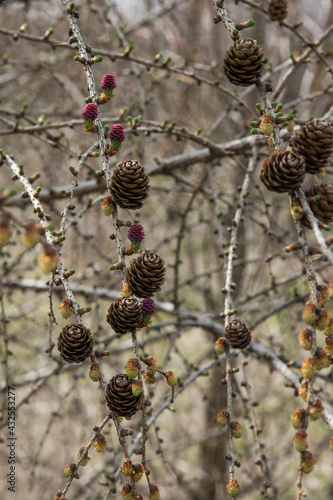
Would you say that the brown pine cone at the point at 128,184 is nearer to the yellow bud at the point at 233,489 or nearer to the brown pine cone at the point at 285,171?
the brown pine cone at the point at 285,171

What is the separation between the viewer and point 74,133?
3.79 metres

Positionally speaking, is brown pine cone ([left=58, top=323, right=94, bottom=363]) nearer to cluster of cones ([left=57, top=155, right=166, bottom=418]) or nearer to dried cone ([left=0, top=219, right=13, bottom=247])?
cluster of cones ([left=57, top=155, right=166, bottom=418])

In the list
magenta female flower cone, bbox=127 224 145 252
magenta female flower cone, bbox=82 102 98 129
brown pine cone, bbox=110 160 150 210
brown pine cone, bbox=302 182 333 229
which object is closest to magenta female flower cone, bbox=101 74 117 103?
magenta female flower cone, bbox=82 102 98 129

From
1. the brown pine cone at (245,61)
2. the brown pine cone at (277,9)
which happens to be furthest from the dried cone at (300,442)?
the brown pine cone at (277,9)

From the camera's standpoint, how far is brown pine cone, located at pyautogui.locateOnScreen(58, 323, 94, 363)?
1.05 m

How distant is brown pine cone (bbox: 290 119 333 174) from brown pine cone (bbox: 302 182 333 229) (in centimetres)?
6

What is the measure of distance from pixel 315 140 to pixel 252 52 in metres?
0.27

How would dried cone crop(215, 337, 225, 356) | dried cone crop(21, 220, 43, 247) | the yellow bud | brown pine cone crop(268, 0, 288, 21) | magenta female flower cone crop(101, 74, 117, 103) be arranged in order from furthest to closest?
brown pine cone crop(268, 0, 288, 21) → dried cone crop(215, 337, 225, 356) → magenta female flower cone crop(101, 74, 117, 103) → the yellow bud → dried cone crop(21, 220, 43, 247)

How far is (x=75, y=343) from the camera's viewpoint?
1.05 m

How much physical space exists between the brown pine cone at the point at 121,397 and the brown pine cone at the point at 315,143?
702 millimetres

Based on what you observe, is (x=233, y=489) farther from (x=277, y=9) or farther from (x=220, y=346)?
(x=277, y=9)

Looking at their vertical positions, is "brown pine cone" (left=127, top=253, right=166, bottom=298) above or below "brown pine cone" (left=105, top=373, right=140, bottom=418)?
above

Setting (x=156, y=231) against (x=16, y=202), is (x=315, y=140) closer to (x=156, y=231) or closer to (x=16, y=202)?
(x=16, y=202)

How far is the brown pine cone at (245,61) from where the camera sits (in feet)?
3.87
